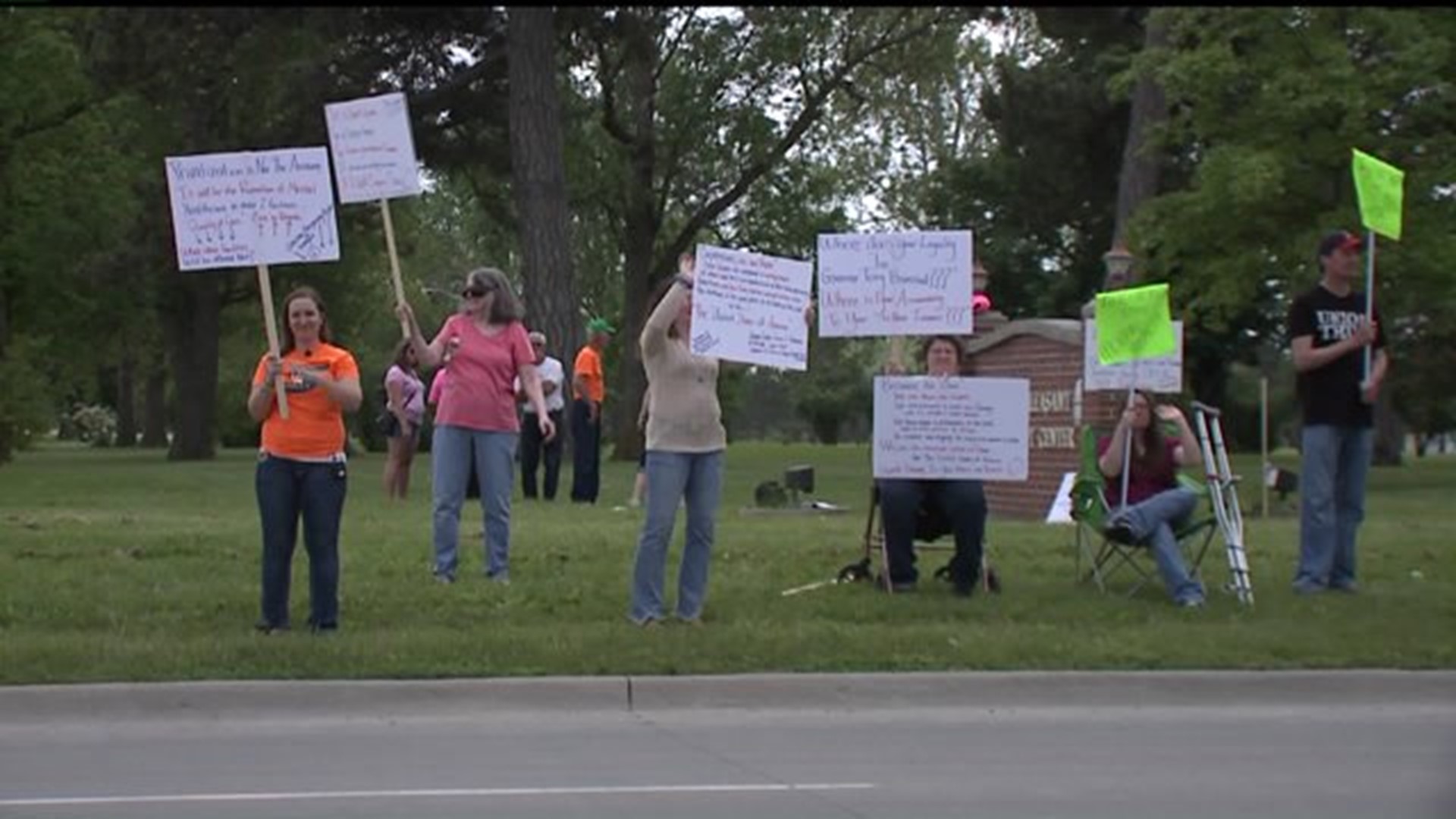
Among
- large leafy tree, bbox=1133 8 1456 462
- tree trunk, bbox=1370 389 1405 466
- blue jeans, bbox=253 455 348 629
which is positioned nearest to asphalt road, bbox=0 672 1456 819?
blue jeans, bbox=253 455 348 629

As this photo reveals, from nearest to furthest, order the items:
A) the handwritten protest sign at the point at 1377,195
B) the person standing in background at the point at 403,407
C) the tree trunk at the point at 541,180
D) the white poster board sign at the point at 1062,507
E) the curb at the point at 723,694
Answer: the curb at the point at 723,694, the handwritten protest sign at the point at 1377,195, the white poster board sign at the point at 1062,507, the person standing in background at the point at 403,407, the tree trunk at the point at 541,180

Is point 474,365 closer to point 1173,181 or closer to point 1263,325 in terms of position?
point 1173,181

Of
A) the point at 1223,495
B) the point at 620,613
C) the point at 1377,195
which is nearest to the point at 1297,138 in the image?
the point at 1377,195

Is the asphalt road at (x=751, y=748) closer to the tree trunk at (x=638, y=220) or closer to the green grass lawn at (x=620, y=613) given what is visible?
the green grass lawn at (x=620, y=613)

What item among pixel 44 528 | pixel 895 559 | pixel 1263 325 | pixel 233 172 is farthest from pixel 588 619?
pixel 1263 325

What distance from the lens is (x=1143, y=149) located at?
2888cm

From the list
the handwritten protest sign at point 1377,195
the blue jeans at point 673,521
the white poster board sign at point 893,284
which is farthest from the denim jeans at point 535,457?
the handwritten protest sign at point 1377,195

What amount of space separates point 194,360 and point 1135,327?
3694 cm

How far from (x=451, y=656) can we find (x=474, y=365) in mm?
2503

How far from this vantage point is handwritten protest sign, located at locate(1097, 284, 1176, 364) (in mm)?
11544

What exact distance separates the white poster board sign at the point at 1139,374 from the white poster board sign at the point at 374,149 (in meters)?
4.72

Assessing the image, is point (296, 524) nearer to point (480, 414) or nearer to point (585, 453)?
point (480, 414)

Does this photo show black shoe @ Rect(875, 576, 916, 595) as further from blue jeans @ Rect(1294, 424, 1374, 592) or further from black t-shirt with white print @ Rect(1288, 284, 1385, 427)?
black t-shirt with white print @ Rect(1288, 284, 1385, 427)

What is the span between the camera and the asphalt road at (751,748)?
7230 mm
